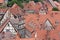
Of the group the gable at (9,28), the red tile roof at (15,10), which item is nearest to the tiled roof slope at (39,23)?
the red tile roof at (15,10)

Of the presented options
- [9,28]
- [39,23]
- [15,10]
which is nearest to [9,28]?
[9,28]

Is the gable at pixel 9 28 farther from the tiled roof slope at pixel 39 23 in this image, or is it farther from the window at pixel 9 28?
the tiled roof slope at pixel 39 23

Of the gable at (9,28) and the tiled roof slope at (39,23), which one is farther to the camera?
the gable at (9,28)

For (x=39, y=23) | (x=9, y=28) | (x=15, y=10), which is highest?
(x=39, y=23)

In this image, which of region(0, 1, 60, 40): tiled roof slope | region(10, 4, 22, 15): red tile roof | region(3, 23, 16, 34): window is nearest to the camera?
region(0, 1, 60, 40): tiled roof slope

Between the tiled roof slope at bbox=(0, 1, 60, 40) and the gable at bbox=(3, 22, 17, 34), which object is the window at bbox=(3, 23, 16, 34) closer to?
the gable at bbox=(3, 22, 17, 34)

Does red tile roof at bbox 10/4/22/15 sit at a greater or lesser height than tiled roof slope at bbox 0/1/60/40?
lesser

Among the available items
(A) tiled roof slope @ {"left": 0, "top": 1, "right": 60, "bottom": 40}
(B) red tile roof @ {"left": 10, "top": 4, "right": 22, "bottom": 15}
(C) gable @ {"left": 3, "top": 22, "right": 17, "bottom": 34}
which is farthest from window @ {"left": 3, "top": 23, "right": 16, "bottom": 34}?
(B) red tile roof @ {"left": 10, "top": 4, "right": 22, "bottom": 15}

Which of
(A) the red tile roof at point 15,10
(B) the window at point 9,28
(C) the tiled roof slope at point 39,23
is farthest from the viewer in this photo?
(A) the red tile roof at point 15,10

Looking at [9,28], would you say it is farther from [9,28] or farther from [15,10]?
[15,10]

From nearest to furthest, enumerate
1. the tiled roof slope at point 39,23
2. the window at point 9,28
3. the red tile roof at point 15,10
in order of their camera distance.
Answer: the tiled roof slope at point 39,23
the window at point 9,28
the red tile roof at point 15,10

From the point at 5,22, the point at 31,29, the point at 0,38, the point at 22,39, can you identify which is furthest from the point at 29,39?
the point at 5,22

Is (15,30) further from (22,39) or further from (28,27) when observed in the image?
(22,39)
